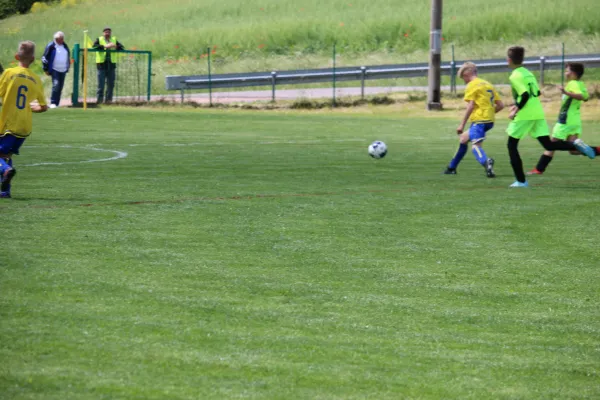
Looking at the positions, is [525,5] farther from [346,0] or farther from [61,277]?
[61,277]

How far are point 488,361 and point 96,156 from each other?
1231 centimetres

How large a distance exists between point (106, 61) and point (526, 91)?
19209 mm

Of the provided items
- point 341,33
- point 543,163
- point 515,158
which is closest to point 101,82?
point 543,163

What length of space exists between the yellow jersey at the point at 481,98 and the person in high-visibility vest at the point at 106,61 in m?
16.9

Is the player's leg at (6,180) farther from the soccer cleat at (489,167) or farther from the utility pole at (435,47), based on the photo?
the utility pole at (435,47)

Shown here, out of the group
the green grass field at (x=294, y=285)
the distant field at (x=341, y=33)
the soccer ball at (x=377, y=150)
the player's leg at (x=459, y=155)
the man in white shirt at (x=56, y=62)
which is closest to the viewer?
the green grass field at (x=294, y=285)

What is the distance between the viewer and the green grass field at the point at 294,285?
17.3ft

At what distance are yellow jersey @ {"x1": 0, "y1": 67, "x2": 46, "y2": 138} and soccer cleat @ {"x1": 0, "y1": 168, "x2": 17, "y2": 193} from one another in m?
0.56

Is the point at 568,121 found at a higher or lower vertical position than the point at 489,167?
higher

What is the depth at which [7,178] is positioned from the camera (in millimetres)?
11250

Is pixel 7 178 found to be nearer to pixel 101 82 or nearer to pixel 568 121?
pixel 568 121

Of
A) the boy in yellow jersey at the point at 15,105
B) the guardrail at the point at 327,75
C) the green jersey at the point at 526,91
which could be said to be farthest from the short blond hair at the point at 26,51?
the guardrail at the point at 327,75

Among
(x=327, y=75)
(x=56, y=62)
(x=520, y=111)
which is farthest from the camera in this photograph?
(x=327, y=75)

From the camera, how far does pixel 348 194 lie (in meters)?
12.9
